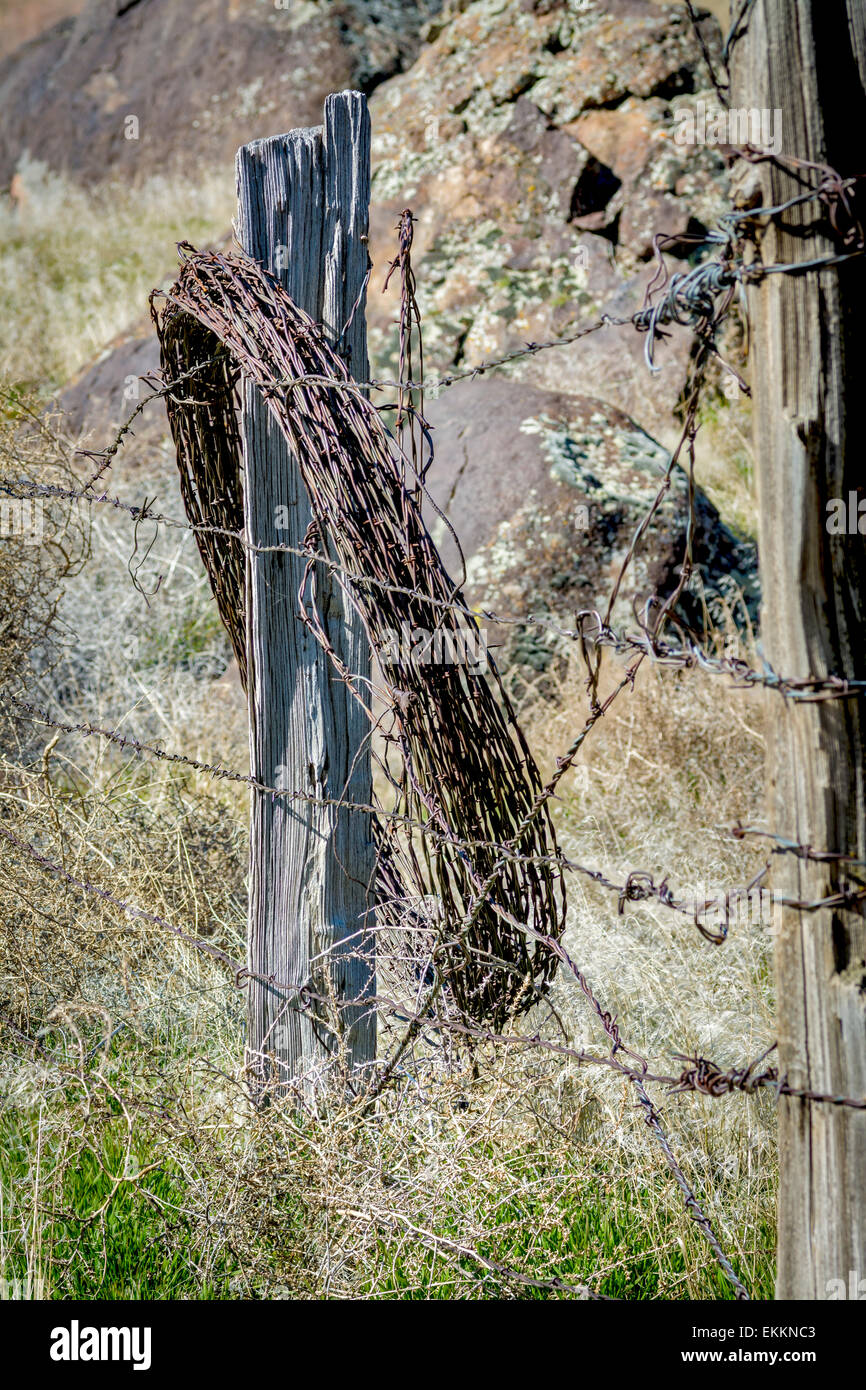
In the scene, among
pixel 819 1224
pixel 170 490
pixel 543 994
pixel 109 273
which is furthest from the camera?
pixel 109 273

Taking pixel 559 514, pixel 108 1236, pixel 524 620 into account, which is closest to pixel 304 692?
pixel 524 620

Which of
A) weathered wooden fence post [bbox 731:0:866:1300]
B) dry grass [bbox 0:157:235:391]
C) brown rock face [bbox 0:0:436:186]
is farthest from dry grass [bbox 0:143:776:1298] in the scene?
brown rock face [bbox 0:0:436:186]

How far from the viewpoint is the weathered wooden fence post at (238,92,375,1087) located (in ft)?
7.90

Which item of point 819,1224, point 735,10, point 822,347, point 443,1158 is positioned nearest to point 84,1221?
point 443,1158

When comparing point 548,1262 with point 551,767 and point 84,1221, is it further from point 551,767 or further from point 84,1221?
point 551,767

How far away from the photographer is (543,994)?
2.36 meters

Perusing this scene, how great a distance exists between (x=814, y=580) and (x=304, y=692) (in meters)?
1.37

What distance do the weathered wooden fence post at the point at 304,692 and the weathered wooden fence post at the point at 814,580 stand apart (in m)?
1.13

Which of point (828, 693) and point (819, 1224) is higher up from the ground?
point (828, 693)

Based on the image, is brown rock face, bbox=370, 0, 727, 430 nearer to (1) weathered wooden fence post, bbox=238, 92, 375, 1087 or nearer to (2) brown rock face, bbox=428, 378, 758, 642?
(2) brown rock face, bbox=428, 378, 758, 642

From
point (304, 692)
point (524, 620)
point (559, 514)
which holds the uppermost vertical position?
point (559, 514)

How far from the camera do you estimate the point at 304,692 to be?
2506 millimetres

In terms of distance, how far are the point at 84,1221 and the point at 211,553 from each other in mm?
1742

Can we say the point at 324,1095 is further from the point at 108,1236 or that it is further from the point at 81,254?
the point at 81,254
